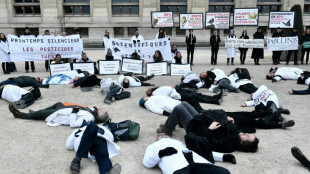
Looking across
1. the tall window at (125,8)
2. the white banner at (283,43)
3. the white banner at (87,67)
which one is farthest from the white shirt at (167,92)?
the tall window at (125,8)

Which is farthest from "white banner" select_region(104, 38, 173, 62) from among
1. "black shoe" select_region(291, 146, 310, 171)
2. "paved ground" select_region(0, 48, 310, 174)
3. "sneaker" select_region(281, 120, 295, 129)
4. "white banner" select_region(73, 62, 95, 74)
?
"black shoe" select_region(291, 146, 310, 171)

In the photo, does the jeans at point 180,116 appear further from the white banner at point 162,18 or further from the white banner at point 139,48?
the white banner at point 162,18

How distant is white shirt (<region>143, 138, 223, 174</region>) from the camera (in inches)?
142

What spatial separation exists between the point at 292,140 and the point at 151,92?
12.0ft

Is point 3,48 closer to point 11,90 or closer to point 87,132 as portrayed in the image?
point 11,90

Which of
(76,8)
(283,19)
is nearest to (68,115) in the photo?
(283,19)

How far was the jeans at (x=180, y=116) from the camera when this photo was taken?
500cm

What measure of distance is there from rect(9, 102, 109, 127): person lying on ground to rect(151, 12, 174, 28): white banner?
11340 millimetres

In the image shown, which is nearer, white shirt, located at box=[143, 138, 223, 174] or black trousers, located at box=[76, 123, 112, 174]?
white shirt, located at box=[143, 138, 223, 174]

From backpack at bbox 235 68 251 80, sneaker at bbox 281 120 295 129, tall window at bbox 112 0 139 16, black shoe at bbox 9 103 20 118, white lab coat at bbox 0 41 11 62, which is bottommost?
sneaker at bbox 281 120 295 129

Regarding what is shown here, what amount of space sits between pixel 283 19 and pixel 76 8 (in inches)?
834

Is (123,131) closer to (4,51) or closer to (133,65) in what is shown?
(133,65)

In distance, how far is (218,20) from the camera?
16.0 m

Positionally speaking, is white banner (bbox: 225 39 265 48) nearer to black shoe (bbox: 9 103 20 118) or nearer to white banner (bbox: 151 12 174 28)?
white banner (bbox: 151 12 174 28)
